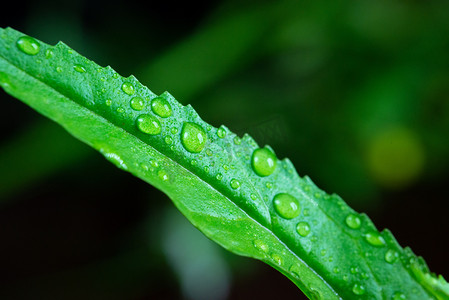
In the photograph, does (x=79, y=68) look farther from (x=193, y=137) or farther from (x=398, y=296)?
(x=398, y=296)

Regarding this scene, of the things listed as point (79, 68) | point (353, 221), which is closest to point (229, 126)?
point (353, 221)

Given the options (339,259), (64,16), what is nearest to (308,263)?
(339,259)

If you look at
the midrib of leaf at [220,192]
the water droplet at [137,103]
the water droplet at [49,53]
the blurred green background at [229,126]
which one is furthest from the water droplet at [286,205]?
the blurred green background at [229,126]

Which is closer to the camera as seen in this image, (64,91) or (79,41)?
(64,91)

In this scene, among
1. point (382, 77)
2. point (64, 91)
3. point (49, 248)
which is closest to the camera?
point (64, 91)

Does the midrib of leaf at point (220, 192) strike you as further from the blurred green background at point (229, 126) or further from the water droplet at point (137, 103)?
the blurred green background at point (229, 126)

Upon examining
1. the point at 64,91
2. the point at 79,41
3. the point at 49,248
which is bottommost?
the point at 64,91

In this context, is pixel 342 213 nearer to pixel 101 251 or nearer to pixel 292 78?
pixel 292 78
